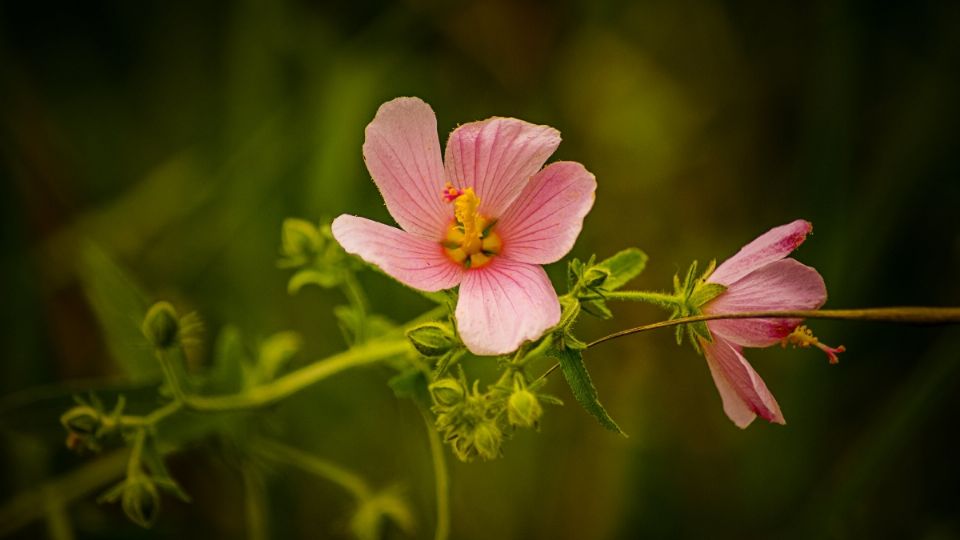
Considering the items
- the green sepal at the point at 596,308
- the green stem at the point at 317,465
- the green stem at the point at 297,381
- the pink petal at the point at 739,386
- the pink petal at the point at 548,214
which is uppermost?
the pink petal at the point at 548,214

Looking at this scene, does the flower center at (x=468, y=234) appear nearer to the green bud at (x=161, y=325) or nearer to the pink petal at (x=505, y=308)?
the pink petal at (x=505, y=308)

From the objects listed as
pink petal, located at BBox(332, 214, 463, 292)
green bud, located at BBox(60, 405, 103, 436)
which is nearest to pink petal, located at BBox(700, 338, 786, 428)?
pink petal, located at BBox(332, 214, 463, 292)

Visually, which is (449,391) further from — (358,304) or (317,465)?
(317,465)

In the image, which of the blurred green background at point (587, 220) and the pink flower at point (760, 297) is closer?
the pink flower at point (760, 297)

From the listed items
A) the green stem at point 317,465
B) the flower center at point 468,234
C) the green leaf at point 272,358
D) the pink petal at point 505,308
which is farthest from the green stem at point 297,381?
the pink petal at point 505,308

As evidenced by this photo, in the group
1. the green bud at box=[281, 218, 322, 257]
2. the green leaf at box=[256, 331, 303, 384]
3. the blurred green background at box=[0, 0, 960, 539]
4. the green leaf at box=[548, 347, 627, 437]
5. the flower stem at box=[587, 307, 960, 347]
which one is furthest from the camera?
the blurred green background at box=[0, 0, 960, 539]

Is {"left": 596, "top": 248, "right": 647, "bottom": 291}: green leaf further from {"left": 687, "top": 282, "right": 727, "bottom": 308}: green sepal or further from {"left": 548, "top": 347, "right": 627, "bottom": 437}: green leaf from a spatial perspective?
{"left": 548, "top": 347, "right": 627, "bottom": 437}: green leaf

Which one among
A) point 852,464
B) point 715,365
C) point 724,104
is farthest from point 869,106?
point 715,365
